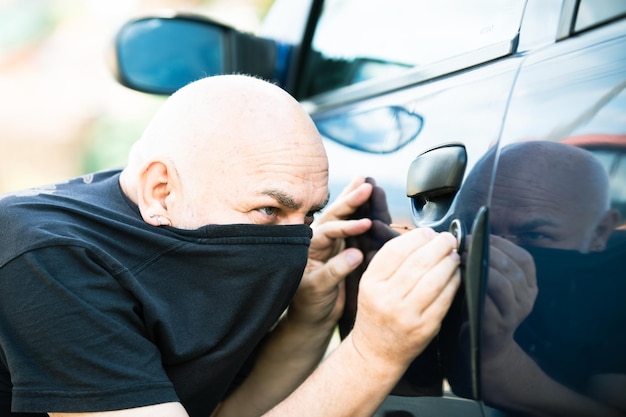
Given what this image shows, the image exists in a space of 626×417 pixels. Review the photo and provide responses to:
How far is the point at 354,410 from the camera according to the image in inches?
58.1

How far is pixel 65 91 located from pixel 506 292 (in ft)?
36.6

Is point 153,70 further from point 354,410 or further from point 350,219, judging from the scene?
point 354,410

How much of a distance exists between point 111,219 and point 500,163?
0.77 metres

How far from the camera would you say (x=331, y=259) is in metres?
1.84

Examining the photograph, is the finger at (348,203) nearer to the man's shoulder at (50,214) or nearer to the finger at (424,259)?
the finger at (424,259)

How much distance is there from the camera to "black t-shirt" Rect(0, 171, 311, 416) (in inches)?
53.7

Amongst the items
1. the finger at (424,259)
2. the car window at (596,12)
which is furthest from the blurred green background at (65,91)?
the car window at (596,12)

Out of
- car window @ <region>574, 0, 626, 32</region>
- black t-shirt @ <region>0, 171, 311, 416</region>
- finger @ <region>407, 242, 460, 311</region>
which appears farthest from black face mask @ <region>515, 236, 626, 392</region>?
black t-shirt @ <region>0, 171, 311, 416</region>

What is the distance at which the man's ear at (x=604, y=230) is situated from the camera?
101 cm

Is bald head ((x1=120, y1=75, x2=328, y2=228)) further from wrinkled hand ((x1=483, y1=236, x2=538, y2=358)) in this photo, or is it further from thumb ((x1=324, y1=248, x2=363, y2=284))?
wrinkled hand ((x1=483, y1=236, x2=538, y2=358))

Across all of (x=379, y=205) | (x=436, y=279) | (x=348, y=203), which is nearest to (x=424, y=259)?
(x=436, y=279)

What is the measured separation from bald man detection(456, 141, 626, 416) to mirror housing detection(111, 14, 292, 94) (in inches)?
62.3

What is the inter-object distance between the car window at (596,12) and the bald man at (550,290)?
22cm

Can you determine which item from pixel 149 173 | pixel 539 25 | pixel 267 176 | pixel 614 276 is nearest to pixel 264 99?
pixel 267 176
